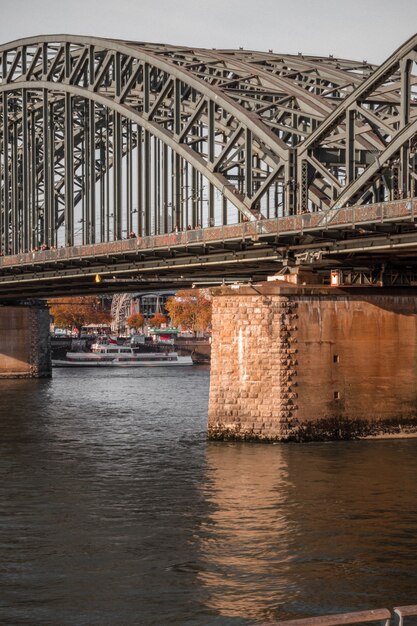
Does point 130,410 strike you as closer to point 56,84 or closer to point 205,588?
point 56,84

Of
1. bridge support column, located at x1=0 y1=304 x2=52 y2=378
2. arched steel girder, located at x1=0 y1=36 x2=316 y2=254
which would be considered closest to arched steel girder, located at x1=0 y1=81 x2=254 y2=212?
arched steel girder, located at x1=0 y1=36 x2=316 y2=254

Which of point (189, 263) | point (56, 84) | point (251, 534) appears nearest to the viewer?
point (251, 534)

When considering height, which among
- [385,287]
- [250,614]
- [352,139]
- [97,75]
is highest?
[97,75]

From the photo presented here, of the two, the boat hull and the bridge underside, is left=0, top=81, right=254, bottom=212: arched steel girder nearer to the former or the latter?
the bridge underside

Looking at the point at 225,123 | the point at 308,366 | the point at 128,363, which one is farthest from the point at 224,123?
the point at 128,363

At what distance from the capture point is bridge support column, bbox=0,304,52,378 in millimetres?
123875

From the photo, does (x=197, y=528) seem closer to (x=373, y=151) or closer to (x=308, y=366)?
(x=308, y=366)

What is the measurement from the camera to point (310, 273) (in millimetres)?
58562

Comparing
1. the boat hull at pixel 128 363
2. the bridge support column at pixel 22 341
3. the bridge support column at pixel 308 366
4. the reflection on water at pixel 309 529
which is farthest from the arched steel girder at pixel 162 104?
the boat hull at pixel 128 363

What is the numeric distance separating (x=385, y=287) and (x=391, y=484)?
15.0 meters

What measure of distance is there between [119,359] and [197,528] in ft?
404

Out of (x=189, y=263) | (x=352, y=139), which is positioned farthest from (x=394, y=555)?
(x=189, y=263)

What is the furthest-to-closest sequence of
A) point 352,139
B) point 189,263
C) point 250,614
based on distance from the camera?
1. point 189,263
2. point 352,139
3. point 250,614

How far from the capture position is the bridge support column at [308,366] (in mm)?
54906
